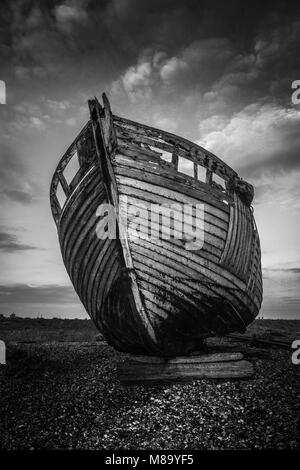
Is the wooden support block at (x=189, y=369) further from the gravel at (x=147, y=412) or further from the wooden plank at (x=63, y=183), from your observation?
the wooden plank at (x=63, y=183)

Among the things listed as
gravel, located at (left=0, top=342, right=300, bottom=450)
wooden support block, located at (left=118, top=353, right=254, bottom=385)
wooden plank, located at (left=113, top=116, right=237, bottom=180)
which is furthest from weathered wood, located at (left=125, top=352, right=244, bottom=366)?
wooden plank, located at (left=113, top=116, right=237, bottom=180)

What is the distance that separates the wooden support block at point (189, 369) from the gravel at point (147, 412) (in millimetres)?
126

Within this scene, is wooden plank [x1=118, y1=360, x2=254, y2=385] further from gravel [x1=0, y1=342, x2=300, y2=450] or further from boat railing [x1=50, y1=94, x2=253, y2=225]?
boat railing [x1=50, y1=94, x2=253, y2=225]

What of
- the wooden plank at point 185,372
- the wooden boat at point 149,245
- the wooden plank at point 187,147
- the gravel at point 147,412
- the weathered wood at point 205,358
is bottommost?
the gravel at point 147,412

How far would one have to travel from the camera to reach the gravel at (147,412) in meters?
3.48

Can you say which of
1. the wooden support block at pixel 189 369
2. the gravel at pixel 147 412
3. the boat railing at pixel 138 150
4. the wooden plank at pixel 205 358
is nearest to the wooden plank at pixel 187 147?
the boat railing at pixel 138 150

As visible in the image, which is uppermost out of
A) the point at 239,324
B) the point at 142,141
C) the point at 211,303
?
the point at 142,141

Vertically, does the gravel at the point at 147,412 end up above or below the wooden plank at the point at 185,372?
below

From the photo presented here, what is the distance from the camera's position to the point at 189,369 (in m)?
5.36

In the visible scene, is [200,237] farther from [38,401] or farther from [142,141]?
[38,401]

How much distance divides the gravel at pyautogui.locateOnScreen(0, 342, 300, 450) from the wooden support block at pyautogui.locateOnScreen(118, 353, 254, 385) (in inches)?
5.0

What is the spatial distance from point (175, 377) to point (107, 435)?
6.13ft
